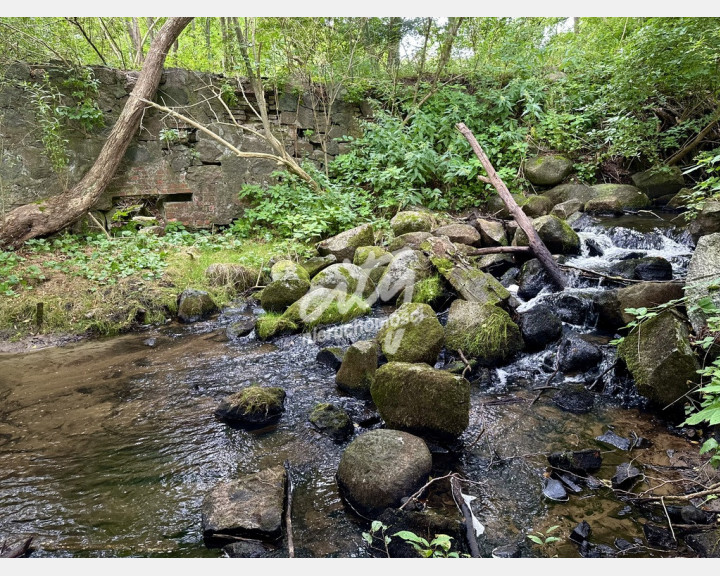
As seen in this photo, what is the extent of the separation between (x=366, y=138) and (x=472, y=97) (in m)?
2.37

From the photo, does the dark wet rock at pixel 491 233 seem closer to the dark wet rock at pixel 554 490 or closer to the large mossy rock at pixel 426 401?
the large mossy rock at pixel 426 401

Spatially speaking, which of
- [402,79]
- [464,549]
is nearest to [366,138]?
[402,79]

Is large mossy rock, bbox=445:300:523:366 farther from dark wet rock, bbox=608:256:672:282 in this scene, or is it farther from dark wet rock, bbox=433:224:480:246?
dark wet rock, bbox=433:224:480:246

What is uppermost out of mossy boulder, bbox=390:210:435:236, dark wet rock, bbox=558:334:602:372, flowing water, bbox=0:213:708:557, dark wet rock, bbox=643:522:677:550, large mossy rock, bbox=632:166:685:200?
large mossy rock, bbox=632:166:685:200

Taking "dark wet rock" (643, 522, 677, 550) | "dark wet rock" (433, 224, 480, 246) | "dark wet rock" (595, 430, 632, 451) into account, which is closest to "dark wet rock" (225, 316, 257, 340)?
"dark wet rock" (433, 224, 480, 246)

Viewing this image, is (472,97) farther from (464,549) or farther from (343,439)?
(464,549)

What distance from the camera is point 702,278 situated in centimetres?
287

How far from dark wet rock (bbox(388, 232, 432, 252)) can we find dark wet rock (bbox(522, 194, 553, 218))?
2238mm

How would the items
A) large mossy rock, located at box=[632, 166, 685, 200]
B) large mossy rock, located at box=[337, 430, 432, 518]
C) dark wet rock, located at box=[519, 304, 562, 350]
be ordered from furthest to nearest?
1. large mossy rock, located at box=[632, 166, 685, 200]
2. dark wet rock, located at box=[519, 304, 562, 350]
3. large mossy rock, located at box=[337, 430, 432, 518]

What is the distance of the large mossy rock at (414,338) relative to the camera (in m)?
3.80

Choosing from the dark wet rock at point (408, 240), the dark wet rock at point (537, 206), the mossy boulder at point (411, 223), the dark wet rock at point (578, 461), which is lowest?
the dark wet rock at point (578, 461)

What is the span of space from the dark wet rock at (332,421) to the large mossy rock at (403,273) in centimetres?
235

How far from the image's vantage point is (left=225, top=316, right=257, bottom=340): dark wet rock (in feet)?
16.3

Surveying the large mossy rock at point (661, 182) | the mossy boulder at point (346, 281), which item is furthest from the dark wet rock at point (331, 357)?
the large mossy rock at point (661, 182)
